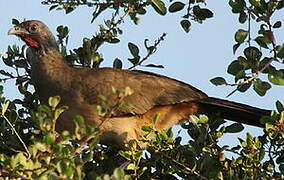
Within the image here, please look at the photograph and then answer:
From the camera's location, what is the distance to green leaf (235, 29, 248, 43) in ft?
14.9

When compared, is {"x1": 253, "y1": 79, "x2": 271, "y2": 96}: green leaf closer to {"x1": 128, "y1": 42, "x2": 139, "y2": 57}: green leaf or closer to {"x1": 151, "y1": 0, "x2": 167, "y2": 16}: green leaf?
{"x1": 151, "y1": 0, "x2": 167, "y2": 16}: green leaf

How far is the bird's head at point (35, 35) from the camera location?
6793mm

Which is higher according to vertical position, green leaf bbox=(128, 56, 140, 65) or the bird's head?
the bird's head

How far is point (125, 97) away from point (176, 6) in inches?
53.6

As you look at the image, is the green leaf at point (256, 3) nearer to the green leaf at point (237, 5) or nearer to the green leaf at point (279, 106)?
the green leaf at point (237, 5)

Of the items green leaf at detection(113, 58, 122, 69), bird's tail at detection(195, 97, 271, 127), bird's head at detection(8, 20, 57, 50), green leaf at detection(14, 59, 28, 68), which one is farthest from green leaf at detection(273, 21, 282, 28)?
bird's head at detection(8, 20, 57, 50)

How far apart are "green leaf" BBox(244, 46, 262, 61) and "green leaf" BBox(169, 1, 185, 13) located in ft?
3.04

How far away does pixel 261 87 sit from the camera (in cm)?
434

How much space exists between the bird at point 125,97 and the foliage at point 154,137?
0.68 feet

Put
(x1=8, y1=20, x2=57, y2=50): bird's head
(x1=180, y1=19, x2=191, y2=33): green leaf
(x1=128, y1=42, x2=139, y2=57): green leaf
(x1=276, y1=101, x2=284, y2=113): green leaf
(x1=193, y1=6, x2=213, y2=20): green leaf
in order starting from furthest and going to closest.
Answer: (x1=8, y1=20, x2=57, y2=50): bird's head < (x1=128, y1=42, x2=139, y2=57): green leaf < (x1=180, y1=19, x2=191, y2=33): green leaf < (x1=193, y1=6, x2=213, y2=20): green leaf < (x1=276, y1=101, x2=284, y2=113): green leaf

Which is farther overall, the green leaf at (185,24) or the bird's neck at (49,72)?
the bird's neck at (49,72)

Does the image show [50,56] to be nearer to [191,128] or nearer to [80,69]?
[80,69]

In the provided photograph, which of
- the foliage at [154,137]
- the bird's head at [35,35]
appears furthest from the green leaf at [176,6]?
the bird's head at [35,35]

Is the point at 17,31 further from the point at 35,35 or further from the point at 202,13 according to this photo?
the point at 202,13
